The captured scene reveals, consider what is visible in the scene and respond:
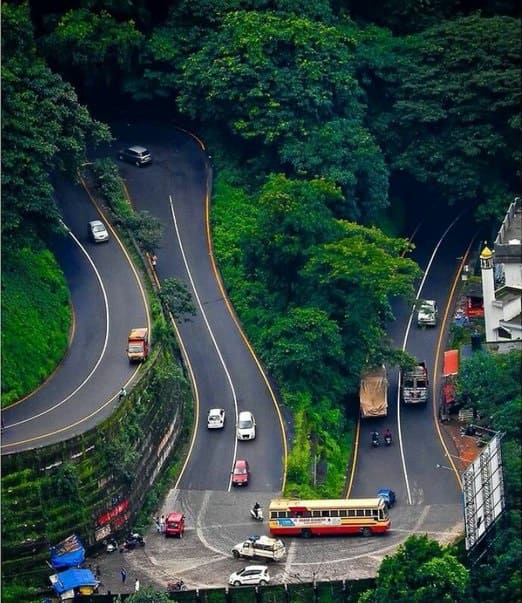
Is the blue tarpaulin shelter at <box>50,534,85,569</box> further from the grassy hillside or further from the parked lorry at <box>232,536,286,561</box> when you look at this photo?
the grassy hillside

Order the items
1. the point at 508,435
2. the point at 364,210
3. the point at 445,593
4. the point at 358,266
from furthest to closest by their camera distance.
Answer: the point at 364,210 < the point at 358,266 < the point at 508,435 < the point at 445,593

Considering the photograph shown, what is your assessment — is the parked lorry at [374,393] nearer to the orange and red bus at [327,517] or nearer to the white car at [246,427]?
the white car at [246,427]

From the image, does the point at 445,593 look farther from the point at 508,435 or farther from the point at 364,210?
the point at 364,210

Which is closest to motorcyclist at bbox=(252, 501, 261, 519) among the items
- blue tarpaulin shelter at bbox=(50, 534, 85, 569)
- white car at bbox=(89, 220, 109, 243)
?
blue tarpaulin shelter at bbox=(50, 534, 85, 569)

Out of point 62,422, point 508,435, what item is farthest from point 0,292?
point 508,435

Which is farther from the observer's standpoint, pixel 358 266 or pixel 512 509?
pixel 358 266

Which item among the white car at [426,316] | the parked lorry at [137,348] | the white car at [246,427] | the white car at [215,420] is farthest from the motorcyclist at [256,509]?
the white car at [426,316]

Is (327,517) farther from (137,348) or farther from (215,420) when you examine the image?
(137,348)
